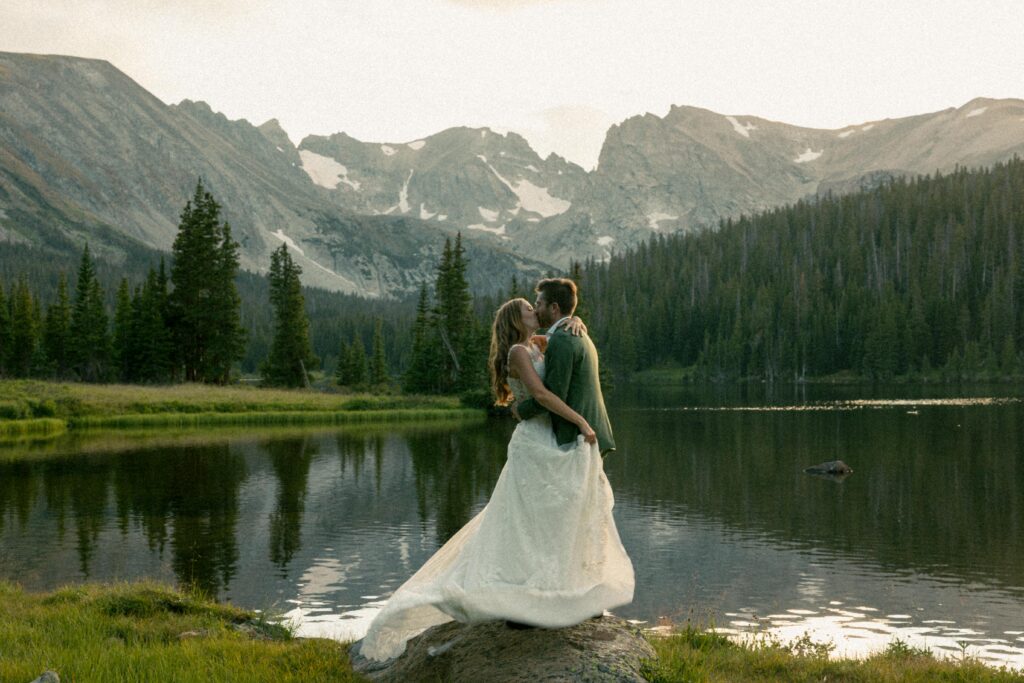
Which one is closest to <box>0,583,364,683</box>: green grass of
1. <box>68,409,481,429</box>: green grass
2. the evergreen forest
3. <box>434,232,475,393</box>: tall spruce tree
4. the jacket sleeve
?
the jacket sleeve

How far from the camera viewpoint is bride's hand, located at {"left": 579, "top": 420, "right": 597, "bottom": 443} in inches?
336

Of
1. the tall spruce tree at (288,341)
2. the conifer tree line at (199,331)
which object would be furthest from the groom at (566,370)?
the tall spruce tree at (288,341)

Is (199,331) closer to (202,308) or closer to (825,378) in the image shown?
(202,308)

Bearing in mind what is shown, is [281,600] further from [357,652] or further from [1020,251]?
[1020,251]

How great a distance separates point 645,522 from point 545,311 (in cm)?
2410

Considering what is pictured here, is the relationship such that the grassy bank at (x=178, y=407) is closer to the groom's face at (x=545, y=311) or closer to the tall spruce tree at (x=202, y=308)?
the tall spruce tree at (x=202, y=308)

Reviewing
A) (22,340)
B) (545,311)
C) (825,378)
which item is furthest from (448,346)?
(825,378)

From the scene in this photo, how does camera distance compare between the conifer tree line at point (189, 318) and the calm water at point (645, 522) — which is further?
the conifer tree line at point (189, 318)

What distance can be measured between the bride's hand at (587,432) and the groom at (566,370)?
12cm

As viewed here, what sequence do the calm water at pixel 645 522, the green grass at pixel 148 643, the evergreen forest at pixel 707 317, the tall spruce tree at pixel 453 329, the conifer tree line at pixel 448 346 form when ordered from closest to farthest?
the green grass at pixel 148 643, the calm water at pixel 645 522, the evergreen forest at pixel 707 317, the conifer tree line at pixel 448 346, the tall spruce tree at pixel 453 329

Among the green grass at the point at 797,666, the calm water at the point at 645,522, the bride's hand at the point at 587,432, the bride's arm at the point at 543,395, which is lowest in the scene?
the calm water at the point at 645,522

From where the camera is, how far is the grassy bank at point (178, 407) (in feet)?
195

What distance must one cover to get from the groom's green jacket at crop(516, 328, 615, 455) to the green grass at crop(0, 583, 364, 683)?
10.8ft

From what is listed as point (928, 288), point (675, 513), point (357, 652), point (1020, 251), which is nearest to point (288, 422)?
point (675, 513)
